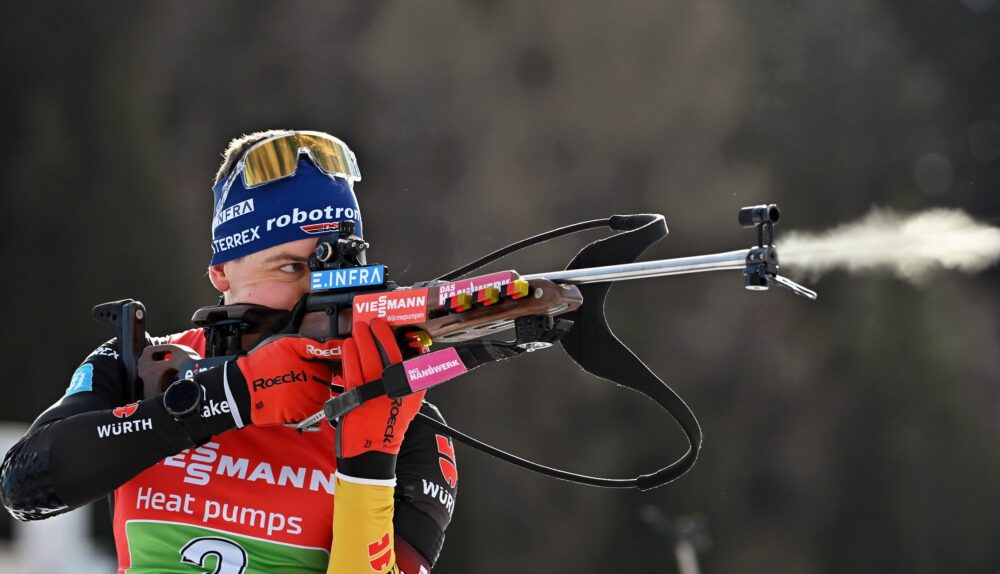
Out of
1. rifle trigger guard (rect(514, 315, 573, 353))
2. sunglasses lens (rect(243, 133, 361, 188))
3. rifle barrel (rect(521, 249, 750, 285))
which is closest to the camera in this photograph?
rifle barrel (rect(521, 249, 750, 285))

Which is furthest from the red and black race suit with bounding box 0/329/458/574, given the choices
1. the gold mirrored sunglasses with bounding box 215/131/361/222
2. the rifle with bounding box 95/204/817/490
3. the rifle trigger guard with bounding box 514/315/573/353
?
the rifle trigger guard with bounding box 514/315/573/353

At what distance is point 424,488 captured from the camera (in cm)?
220

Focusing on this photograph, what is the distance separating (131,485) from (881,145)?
13.3 feet

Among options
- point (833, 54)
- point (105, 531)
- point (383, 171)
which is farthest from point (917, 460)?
point (105, 531)

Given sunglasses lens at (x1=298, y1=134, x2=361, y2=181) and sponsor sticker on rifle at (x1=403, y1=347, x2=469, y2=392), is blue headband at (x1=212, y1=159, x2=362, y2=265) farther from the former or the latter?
sponsor sticker on rifle at (x1=403, y1=347, x2=469, y2=392)

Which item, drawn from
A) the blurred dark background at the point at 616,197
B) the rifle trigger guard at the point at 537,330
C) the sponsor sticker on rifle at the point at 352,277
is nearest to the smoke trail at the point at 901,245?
the blurred dark background at the point at 616,197

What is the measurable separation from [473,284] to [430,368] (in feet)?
0.54

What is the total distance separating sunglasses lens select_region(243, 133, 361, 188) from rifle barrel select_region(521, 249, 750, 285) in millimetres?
665

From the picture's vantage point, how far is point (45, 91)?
5.82m

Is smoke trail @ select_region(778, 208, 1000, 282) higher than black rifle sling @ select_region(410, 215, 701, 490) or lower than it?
higher

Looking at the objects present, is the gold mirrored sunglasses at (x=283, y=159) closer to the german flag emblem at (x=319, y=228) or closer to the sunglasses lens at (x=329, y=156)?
the sunglasses lens at (x=329, y=156)

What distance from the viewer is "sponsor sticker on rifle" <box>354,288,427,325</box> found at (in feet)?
6.24

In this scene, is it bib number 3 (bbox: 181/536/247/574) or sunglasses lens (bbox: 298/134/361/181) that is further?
sunglasses lens (bbox: 298/134/361/181)

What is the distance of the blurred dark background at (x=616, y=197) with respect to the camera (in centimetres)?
524
